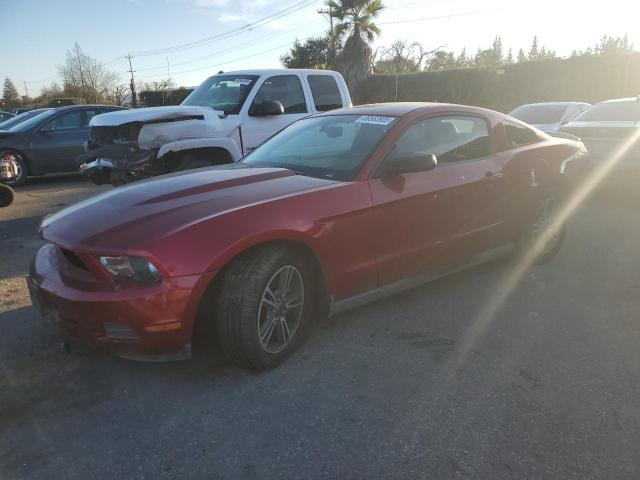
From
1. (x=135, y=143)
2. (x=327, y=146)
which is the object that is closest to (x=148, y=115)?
(x=135, y=143)

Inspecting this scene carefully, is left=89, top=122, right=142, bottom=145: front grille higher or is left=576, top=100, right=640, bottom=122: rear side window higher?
left=89, top=122, right=142, bottom=145: front grille

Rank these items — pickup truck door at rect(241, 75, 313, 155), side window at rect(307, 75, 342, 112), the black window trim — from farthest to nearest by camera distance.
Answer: side window at rect(307, 75, 342, 112) < pickup truck door at rect(241, 75, 313, 155) < the black window trim

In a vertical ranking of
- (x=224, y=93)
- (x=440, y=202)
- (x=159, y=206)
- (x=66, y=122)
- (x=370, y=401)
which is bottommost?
(x=370, y=401)

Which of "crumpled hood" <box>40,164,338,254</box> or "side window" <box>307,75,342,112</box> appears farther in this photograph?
"side window" <box>307,75,342,112</box>

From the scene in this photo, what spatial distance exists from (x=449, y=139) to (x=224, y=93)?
4.30m

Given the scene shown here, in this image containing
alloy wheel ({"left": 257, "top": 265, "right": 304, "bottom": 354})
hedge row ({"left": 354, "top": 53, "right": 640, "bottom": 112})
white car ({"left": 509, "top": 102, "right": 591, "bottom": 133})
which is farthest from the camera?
hedge row ({"left": 354, "top": 53, "right": 640, "bottom": 112})

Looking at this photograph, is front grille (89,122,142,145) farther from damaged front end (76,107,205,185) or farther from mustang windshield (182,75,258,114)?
mustang windshield (182,75,258,114)

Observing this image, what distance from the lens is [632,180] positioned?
23.1 feet

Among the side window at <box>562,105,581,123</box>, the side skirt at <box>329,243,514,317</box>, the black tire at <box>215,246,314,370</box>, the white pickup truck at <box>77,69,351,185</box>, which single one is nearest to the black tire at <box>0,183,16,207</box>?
the white pickup truck at <box>77,69,351,185</box>

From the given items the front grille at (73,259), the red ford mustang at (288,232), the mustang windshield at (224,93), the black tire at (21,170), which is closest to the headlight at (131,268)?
the red ford mustang at (288,232)

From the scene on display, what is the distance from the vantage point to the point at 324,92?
7.93 metres

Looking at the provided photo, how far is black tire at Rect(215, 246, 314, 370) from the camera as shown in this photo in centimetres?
285

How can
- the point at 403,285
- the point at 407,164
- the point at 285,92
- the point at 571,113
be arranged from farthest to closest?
1. the point at 571,113
2. the point at 285,92
3. the point at 403,285
4. the point at 407,164

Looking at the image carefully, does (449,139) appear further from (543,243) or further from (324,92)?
(324,92)
